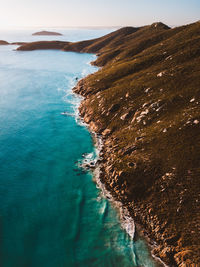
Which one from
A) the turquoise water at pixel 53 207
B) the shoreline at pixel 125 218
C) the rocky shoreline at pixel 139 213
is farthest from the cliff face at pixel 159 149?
the turquoise water at pixel 53 207

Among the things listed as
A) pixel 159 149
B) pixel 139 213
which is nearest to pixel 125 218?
pixel 139 213

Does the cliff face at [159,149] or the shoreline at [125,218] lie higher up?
the cliff face at [159,149]

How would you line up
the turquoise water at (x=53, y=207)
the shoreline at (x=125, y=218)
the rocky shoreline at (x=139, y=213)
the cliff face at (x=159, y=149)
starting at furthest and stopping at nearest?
1. the cliff face at (x=159, y=149)
2. the shoreline at (x=125, y=218)
3. the turquoise water at (x=53, y=207)
4. the rocky shoreline at (x=139, y=213)

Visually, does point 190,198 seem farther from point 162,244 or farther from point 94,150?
point 94,150

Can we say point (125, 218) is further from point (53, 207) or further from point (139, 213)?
point (53, 207)

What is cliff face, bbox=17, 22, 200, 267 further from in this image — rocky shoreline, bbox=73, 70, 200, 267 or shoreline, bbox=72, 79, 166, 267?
shoreline, bbox=72, 79, 166, 267

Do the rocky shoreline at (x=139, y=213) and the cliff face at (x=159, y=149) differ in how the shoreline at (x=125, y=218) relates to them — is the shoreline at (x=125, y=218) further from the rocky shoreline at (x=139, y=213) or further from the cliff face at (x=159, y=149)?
the cliff face at (x=159, y=149)

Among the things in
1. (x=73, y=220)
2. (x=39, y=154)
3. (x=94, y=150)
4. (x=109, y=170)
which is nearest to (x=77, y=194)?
(x=73, y=220)

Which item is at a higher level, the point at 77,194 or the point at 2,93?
the point at 2,93
